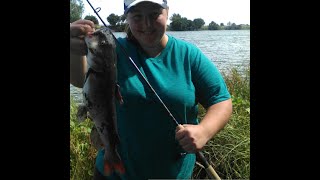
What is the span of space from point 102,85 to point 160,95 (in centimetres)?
39

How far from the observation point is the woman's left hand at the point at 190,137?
2.20m

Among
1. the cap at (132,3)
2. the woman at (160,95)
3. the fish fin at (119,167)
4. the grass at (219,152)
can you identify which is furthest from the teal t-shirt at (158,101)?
the grass at (219,152)

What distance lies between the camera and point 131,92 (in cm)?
229

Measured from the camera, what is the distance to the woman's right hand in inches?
80.0

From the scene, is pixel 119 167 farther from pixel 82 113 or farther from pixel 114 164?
pixel 82 113

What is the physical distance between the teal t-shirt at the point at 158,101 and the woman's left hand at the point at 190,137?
0.14 m

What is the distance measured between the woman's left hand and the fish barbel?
355 millimetres

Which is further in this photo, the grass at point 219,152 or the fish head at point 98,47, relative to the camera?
the grass at point 219,152

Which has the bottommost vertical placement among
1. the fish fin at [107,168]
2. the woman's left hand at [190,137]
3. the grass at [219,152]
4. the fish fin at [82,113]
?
the grass at [219,152]

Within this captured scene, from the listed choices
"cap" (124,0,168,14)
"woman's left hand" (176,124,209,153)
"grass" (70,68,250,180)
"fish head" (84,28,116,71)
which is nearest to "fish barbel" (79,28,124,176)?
"fish head" (84,28,116,71)

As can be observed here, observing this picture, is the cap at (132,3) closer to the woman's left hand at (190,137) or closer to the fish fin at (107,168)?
the woman's left hand at (190,137)

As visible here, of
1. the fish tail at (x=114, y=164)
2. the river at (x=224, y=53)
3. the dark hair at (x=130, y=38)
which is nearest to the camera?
the fish tail at (x=114, y=164)

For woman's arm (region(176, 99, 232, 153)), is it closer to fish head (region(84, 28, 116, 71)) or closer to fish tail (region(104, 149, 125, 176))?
fish tail (region(104, 149, 125, 176))
